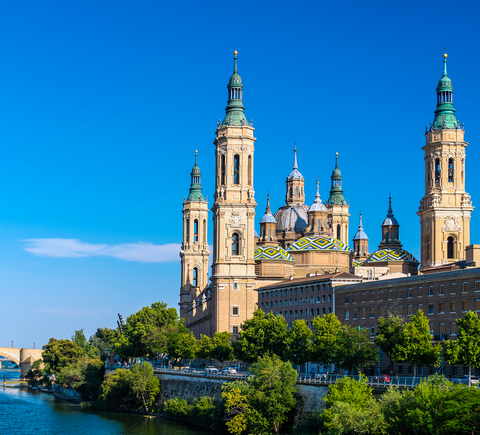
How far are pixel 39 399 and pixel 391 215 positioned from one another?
256 ft

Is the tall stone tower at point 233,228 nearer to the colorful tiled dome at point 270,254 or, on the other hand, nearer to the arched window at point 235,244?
the arched window at point 235,244

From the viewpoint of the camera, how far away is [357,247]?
199m

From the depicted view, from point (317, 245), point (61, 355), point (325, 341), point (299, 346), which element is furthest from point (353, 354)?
point (61, 355)

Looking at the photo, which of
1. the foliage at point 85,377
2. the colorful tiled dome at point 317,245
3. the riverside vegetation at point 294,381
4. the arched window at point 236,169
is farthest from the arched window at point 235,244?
the foliage at point 85,377

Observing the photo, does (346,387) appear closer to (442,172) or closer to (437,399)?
(437,399)

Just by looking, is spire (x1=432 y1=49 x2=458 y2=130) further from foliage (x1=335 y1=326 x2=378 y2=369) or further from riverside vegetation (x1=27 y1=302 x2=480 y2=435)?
foliage (x1=335 y1=326 x2=378 y2=369)

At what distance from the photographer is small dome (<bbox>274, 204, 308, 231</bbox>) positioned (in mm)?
193375

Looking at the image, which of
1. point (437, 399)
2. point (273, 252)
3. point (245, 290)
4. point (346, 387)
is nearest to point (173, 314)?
point (245, 290)

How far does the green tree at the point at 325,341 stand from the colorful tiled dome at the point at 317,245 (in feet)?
227

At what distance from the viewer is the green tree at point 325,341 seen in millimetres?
93188

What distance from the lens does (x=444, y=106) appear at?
143 m

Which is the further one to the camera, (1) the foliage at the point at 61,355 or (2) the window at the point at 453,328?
(1) the foliage at the point at 61,355

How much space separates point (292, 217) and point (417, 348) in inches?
4559

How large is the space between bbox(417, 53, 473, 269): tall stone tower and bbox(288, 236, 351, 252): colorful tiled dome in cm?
2962
